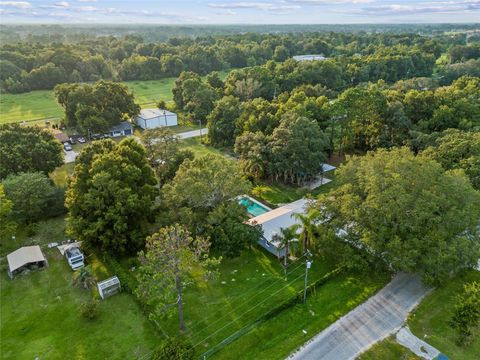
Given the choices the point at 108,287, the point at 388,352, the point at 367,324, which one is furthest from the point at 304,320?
the point at 108,287

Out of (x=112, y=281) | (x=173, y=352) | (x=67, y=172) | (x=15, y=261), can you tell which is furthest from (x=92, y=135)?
(x=173, y=352)

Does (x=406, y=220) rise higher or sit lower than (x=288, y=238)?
higher

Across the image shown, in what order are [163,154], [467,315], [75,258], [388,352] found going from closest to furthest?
1. [467,315]
2. [388,352]
3. [75,258]
4. [163,154]

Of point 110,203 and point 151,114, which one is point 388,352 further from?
point 151,114

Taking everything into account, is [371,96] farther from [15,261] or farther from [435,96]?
[15,261]

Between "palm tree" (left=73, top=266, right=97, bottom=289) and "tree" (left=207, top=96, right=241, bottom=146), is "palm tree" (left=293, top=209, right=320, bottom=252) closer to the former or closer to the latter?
"palm tree" (left=73, top=266, right=97, bottom=289)

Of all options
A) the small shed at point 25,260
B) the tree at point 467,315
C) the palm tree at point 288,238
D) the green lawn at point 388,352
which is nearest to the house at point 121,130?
the small shed at point 25,260
